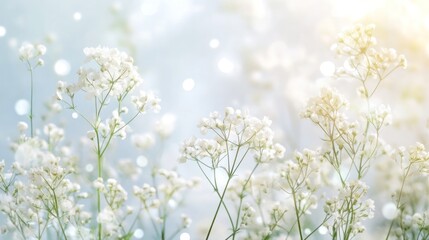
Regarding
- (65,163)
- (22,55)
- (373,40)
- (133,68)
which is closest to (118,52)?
(133,68)

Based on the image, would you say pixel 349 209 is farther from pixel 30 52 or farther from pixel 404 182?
pixel 30 52

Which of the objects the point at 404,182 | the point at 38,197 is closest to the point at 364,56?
the point at 404,182

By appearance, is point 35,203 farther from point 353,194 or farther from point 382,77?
point 382,77

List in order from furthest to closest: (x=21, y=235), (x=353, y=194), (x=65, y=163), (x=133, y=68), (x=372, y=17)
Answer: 1. (x=372, y=17)
2. (x=65, y=163)
3. (x=21, y=235)
4. (x=133, y=68)
5. (x=353, y=194)

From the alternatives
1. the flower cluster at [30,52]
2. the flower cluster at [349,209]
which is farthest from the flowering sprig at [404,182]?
the flower cluster at [30,52]

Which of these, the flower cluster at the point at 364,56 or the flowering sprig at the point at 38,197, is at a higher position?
the flower cluster at the point at 364,56

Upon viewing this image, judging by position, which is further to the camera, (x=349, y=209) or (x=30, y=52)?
(x=30, y=52)

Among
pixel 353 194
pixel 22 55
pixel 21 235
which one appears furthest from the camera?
pixel 22 55

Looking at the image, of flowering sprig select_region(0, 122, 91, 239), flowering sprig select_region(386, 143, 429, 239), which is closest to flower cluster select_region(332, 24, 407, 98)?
flowering sprig select_region(386, 143, 429, 239)

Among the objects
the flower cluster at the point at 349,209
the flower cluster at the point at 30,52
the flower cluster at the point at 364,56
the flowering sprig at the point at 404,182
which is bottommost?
the flower cluster at the point at 349,209

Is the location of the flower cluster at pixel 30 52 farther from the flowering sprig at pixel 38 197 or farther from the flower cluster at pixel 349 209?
the flower cluster at pixel 349 209

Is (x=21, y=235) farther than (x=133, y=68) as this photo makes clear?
Yes
